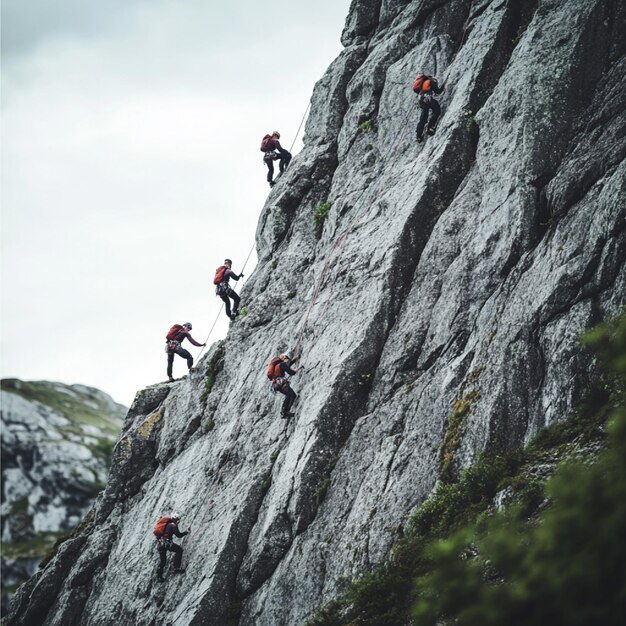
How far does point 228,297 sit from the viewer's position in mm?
27484

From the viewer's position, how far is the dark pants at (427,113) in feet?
69.9

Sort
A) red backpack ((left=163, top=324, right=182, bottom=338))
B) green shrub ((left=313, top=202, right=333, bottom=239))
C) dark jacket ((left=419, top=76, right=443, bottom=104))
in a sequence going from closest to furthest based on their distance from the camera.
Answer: dark jacket ((left=419, top=76, right=443, bottom=104)), green shrub ((left=313, top=202, right=333, bottom=239)), red backpack ((left=163, top=324, right=182, bottom=338))

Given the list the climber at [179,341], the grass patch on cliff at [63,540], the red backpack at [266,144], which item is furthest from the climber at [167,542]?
the red backpack at [266,144]

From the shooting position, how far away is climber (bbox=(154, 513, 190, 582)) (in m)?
20.5

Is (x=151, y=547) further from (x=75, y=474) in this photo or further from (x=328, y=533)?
(x=75, y=474)

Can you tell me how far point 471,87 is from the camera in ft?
66.3

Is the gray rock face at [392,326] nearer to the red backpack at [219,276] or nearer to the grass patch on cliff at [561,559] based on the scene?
the red backpack at [219,276]

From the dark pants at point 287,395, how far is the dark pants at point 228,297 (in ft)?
27.5

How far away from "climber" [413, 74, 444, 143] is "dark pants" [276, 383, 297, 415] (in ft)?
34.9

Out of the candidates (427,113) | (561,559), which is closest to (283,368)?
(427,113)

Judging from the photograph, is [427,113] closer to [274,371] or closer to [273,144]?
[274,371]

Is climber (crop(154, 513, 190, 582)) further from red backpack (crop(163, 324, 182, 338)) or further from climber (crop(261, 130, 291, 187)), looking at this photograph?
climber (crop(261, 130, 291, 187))

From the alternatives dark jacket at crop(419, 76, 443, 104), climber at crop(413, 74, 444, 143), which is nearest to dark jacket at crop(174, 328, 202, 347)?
climber at crop(413, 74, 444, 143)

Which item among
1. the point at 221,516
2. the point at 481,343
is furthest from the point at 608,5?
the point at 221,516
